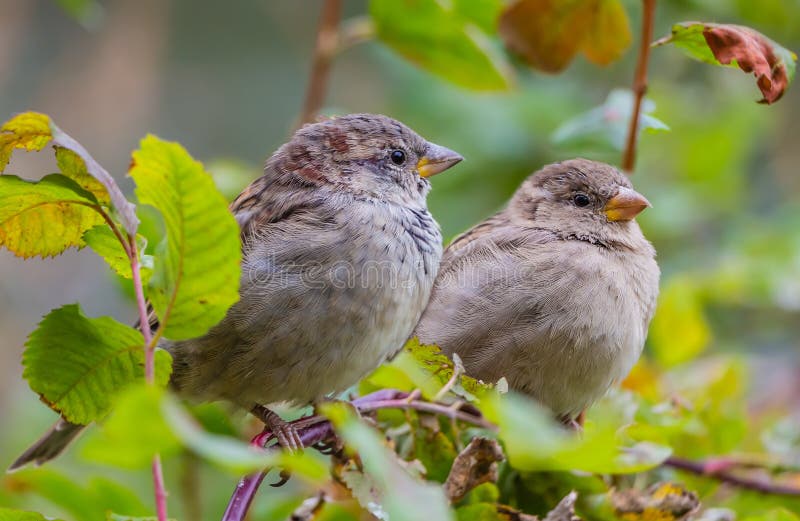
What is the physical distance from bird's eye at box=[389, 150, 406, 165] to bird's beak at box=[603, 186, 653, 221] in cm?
55

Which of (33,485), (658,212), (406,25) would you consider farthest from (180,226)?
(658,212)

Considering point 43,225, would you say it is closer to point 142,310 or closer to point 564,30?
point 142,310

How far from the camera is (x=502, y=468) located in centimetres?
185

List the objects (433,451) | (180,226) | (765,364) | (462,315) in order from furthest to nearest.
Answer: (765,364) < (462,315) < (433,451) < (180,226)

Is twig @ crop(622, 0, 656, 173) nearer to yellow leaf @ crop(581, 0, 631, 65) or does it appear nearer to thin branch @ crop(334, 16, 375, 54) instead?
yellow leaf @ crop(581, 0, 631, 65)

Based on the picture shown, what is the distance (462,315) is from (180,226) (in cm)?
125

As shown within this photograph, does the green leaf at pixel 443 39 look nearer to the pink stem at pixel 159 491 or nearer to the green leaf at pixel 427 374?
the green leaf at pixel 427 374

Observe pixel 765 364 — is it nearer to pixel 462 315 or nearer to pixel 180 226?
pixel 462 315

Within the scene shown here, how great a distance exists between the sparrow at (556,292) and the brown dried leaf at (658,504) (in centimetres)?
46

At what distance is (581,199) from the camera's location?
2641 millimetres

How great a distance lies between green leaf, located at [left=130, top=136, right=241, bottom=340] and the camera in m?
1.14

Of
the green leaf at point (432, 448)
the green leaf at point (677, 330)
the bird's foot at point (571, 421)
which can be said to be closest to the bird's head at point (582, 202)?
the green leaf at point (677, 330)

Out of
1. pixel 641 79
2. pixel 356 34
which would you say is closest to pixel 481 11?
pixel 356 34

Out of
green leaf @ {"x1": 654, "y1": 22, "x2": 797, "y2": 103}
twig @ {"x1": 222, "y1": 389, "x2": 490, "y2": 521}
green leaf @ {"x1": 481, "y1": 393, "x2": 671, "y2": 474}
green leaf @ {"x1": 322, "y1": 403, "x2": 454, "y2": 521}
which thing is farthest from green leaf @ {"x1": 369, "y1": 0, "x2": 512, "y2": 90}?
green leaf @ {"x1": 322, "y1": 403, "x2": 454, "y2": 521}
